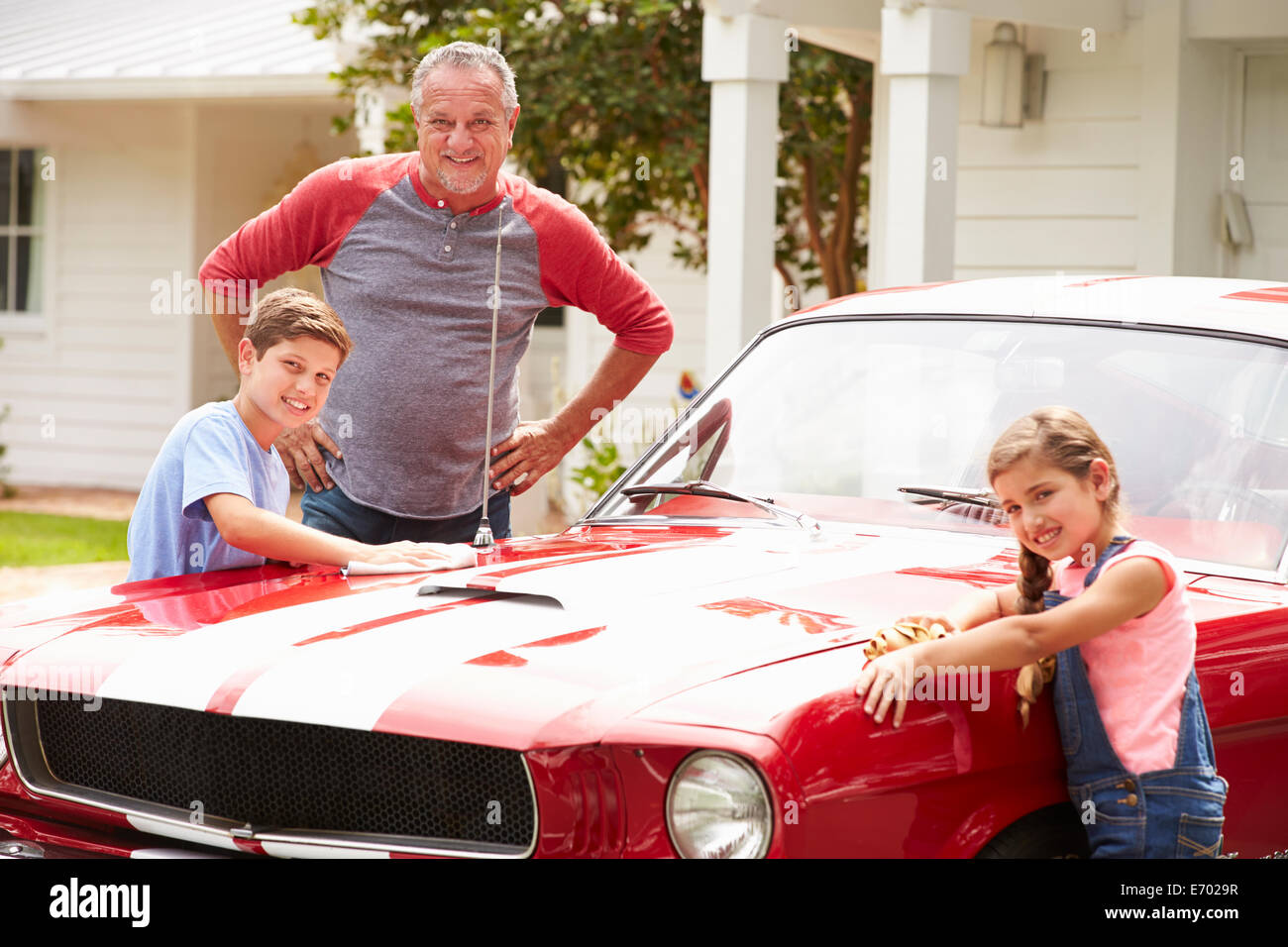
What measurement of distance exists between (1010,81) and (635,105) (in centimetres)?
205

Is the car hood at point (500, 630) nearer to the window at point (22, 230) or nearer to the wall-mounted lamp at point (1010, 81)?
the wall-mounted lamp at point (1010, 81)

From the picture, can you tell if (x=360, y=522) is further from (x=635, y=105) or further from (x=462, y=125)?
(x=635, y=105)

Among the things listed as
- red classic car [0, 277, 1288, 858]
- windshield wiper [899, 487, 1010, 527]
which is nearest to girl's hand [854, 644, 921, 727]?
red classic car [0, 277, 1288, 858]

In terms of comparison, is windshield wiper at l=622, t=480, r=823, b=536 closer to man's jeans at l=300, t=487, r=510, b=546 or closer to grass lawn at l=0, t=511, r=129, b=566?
man's jeans at l=300, t=487, r=510, b=546

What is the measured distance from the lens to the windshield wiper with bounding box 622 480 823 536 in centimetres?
346

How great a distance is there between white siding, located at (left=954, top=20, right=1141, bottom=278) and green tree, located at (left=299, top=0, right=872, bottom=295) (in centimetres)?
111

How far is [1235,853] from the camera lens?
2832 millimetres

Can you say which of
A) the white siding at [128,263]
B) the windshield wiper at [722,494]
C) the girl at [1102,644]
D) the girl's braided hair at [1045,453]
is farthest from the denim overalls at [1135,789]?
the white siding at [128,263]

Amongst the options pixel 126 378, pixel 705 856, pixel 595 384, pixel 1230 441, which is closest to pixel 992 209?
pixel 595 384

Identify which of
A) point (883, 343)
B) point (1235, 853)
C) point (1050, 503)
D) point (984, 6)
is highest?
point (984, 6)

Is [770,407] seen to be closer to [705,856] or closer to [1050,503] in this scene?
[1050,503]

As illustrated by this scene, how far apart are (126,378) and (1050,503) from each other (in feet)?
45.3

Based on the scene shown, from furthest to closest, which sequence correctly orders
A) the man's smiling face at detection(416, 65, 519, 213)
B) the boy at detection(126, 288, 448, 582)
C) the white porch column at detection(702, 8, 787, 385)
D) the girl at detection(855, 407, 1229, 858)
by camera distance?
the white porch column at detection(702, 8, 787, 385)
the man's smiling face at detection(416, 65, 519, 213)
the boy at detection(126, 288, 448, 582)
the girl at detection(855, 407, 1229, 858)

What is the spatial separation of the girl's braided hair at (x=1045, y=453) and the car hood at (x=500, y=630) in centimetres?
16
